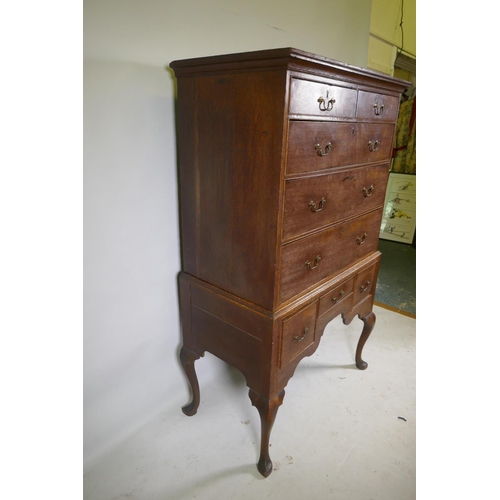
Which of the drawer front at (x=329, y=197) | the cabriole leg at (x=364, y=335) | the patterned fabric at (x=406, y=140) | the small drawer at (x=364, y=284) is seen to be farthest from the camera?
the patterned fabric at (x=406, y=140)

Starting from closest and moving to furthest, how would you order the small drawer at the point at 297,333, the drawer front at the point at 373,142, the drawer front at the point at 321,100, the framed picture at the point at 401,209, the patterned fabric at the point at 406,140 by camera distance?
the drawer front at the point at 321,100 < the small drawer at the point at 297,333 < the drawer front at the point at 373,142 < the patterned fabric at the point at 406,140 < the framed picture at the point at 401,209

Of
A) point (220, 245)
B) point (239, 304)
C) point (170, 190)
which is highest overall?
point (170, 190)

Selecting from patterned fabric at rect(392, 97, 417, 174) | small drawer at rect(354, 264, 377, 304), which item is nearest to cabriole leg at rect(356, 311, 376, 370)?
small drawer at rect(354, 264, 377, 304)

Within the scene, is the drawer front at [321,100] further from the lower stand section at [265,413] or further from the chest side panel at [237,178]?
the lower stand section at [265,413]

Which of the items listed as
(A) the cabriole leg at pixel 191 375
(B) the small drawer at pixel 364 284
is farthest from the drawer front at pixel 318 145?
(A) the cabriole leg at pixel 191 375

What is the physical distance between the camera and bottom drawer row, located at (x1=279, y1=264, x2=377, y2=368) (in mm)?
1418

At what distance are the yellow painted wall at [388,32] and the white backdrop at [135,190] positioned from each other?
118cm

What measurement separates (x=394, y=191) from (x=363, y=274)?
10.2 ft

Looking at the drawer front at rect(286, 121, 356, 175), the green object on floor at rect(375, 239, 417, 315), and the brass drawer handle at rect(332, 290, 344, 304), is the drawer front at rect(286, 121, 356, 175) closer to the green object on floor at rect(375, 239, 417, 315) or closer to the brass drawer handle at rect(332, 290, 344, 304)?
the brass drawer handle at rect(332, 290, 344, 304)

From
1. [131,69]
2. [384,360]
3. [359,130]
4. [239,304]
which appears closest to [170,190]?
[131,69]

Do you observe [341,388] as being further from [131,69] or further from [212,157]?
[131,69]

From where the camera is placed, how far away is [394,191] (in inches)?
182

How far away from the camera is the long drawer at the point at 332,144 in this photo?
1.19m
